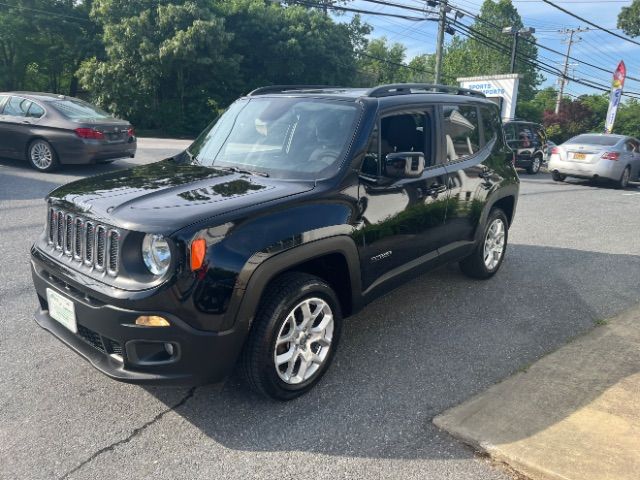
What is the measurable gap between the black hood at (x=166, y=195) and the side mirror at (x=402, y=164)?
1.95ft

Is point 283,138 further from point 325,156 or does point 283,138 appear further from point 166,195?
point 166,195

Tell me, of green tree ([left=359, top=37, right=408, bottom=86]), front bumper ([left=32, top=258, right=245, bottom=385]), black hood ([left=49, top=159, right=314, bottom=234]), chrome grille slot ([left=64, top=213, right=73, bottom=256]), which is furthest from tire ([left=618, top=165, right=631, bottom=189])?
green tree ([left=359, top=37, right=408, bottom=86])

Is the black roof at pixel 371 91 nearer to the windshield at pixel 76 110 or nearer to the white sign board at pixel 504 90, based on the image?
the windshield at pixel 76 110

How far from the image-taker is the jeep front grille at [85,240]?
271 cm

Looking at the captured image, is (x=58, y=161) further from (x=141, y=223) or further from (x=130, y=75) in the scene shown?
(x=130, y=75)

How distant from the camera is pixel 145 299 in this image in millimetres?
2541

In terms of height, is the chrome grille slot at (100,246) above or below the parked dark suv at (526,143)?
below

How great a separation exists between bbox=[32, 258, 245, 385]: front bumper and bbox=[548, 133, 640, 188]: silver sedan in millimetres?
13219

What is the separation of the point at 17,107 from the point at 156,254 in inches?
372

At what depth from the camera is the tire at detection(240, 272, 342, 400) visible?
2.89m

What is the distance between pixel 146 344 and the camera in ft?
8.67

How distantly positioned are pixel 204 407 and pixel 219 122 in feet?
7.82

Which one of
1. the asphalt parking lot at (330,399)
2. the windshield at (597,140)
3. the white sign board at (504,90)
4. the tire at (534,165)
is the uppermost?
the white sign board at (504,90)

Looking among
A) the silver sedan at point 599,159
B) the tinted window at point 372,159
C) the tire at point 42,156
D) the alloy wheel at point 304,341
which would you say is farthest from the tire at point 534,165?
the alloy wheel at point 304,341
